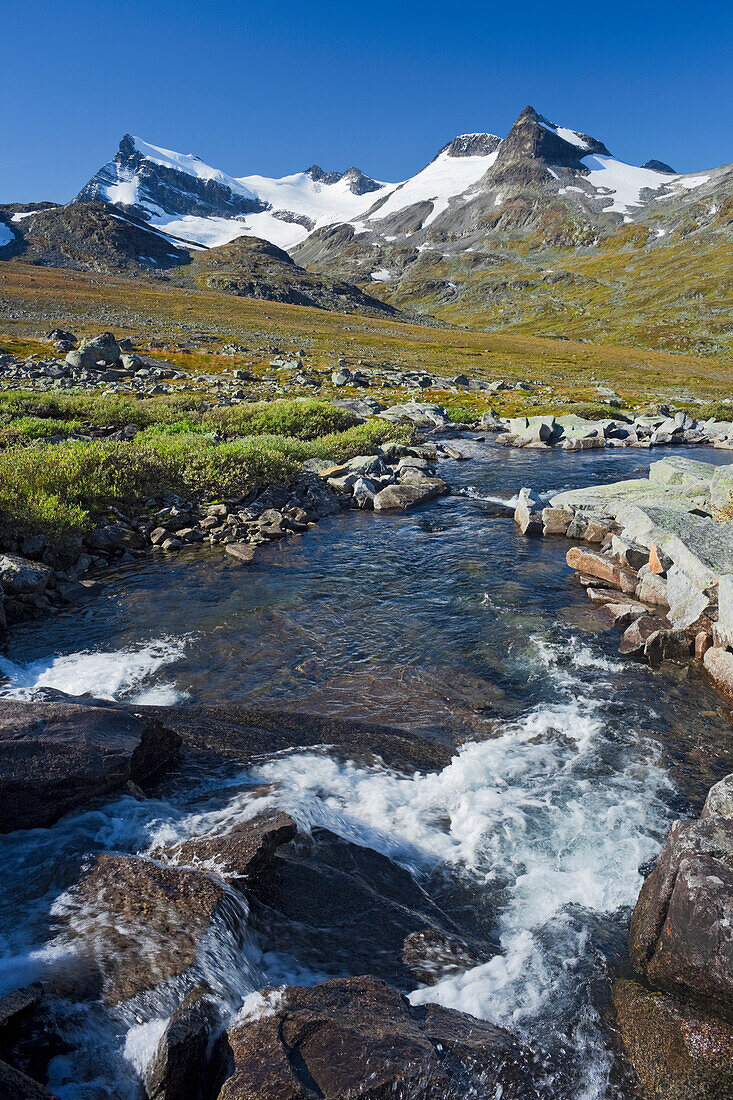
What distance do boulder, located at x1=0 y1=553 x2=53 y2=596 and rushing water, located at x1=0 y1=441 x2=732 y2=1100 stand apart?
118 cm

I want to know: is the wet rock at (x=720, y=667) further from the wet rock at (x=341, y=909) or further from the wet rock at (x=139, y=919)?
the wet rock at (x=139, y=919)

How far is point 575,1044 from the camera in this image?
17.0 feet

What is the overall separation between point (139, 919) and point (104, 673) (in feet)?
24.4

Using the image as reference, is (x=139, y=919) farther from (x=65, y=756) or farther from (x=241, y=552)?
(x=241, y=552)

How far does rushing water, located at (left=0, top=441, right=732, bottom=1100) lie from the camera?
17.9ft

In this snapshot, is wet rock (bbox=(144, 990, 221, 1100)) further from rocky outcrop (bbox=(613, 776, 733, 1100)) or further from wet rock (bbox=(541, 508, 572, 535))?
wet rock (bbox=(541, 508, 572, 535))

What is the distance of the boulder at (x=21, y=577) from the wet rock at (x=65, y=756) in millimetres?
7565

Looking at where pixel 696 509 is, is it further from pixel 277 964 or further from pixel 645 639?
pixel 277 964

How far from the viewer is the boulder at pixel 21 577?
14.3m

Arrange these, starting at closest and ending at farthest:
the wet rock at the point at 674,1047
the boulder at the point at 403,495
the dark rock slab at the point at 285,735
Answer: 1. the wet rock at the point at 674,1047
2. the dark rock slab at the point at 285,735
3. the boulder at the point at 403,495

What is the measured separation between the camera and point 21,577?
47.5 feet

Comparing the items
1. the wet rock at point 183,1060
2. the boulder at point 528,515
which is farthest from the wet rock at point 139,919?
the boulder at point 528,515

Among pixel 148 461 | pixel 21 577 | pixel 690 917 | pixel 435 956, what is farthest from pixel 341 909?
pixel 148 461

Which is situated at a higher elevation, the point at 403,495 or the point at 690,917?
the point at 403,495
